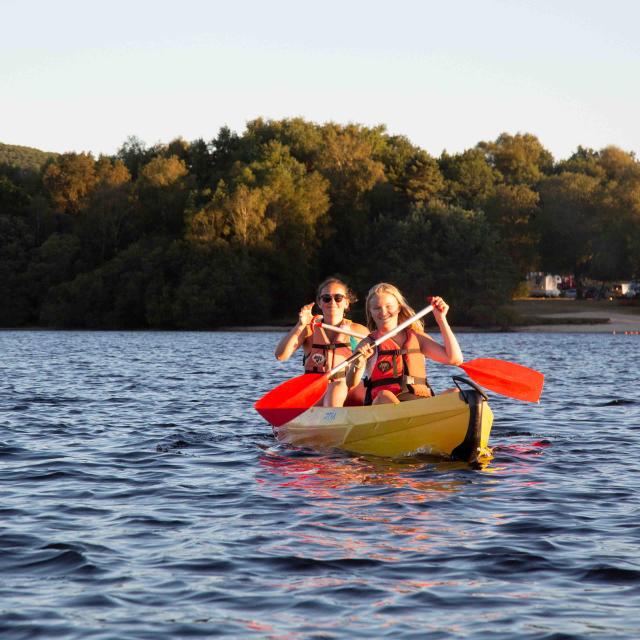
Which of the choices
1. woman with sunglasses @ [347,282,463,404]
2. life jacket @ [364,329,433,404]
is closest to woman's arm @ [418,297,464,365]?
woman with sunglasses @ [347,282,463,404]

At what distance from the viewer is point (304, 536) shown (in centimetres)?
729

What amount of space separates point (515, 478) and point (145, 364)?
2193 cm

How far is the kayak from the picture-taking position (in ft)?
33.0

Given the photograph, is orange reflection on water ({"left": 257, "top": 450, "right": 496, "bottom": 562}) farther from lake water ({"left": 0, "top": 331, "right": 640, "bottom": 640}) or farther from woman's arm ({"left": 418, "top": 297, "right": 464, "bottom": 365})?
woman's arm ({"left": 418, "top": 297, "right": 464, "bottom": 365})

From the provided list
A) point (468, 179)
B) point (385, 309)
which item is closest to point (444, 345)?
point (385, 309)

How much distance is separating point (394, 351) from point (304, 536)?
341 centimetres

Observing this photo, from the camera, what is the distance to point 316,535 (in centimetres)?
731

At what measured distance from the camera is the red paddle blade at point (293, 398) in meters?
11.5

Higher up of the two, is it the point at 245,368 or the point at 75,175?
the point at 75,175

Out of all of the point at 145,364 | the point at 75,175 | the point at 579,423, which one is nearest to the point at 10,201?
the point at 75,175

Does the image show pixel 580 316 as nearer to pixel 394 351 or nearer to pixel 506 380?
pixel 506 380

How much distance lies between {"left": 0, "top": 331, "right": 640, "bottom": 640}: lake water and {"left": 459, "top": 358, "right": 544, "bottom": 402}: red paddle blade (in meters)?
0.66

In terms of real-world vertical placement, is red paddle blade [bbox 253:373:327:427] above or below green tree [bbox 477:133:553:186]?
below

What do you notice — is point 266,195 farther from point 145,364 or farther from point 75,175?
point 145,364
